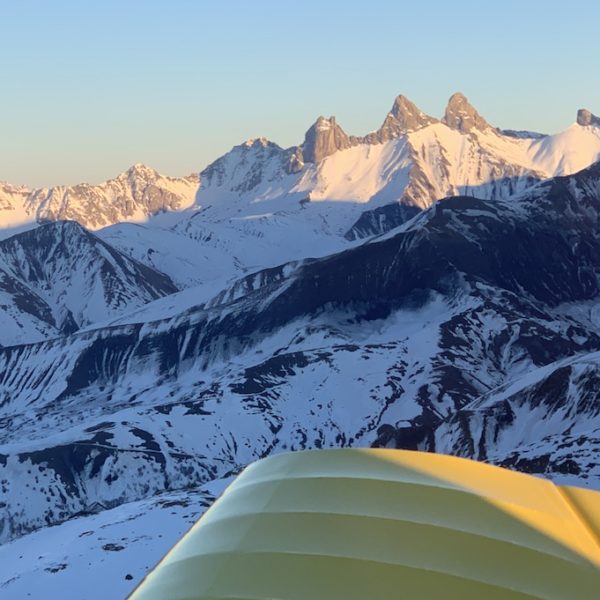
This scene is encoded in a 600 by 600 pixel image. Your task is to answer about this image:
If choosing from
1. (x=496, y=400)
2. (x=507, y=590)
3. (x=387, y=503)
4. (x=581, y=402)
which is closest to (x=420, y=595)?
(x=507, y=590)

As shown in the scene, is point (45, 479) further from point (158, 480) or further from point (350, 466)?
point (350, 466)

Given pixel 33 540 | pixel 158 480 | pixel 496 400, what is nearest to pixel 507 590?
pixel 33 540

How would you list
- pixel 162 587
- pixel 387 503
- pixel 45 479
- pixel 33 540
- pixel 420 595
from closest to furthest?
pixel 420 595
pixel 162 587
pixel 387 503
pixel 33 540
pixel 45 479

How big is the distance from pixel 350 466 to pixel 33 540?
7231cm

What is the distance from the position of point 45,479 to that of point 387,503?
18367cm

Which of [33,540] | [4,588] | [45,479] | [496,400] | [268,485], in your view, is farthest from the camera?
[45,479]

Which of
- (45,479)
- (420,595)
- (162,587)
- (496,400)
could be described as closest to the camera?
(420,595)

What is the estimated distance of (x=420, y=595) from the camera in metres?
11.6

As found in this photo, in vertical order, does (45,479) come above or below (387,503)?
below

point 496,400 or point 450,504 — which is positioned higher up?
point 450,504

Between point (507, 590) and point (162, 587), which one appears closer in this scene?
point (507, 590)

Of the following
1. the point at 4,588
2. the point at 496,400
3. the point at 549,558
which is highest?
the point at 549,558

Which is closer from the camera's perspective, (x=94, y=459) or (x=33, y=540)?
(x=33, y=540)

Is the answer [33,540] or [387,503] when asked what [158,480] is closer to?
[33,540]
